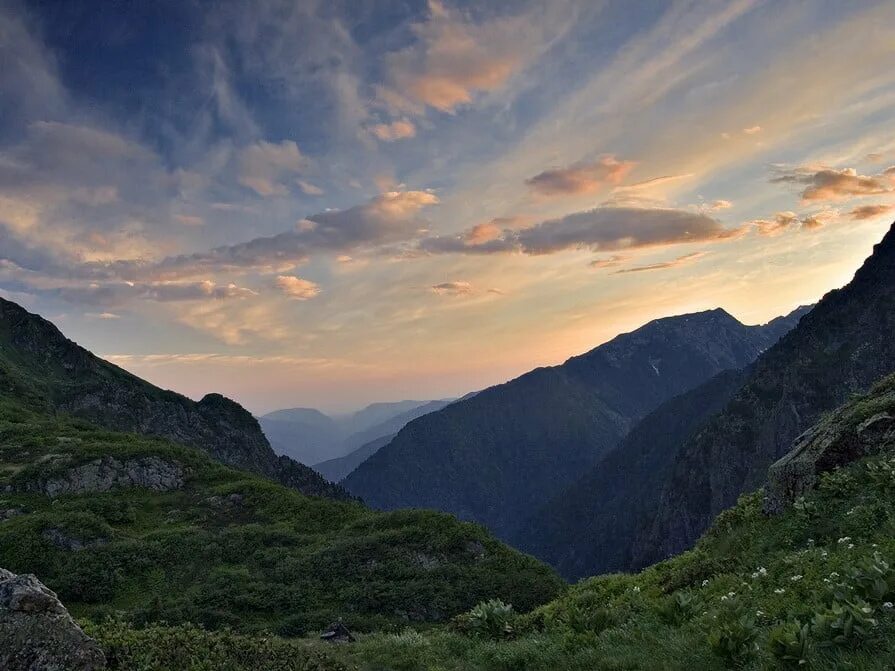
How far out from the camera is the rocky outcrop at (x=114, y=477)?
51625 millimetres

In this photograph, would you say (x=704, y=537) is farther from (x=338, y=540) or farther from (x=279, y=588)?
(x=338, y=540)

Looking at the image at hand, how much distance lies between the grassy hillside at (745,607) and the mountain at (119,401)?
101m

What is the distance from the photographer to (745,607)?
1029 cm

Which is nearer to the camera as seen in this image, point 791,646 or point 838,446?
point 791,646

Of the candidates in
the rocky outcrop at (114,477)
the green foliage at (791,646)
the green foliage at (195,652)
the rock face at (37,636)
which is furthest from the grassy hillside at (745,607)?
the rocky outcrop at (114,477)

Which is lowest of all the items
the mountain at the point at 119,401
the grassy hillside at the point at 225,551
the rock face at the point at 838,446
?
the grassy hillside at the point at 225,551

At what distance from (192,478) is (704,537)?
57396mm

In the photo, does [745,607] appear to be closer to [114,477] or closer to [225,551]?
[225,551]

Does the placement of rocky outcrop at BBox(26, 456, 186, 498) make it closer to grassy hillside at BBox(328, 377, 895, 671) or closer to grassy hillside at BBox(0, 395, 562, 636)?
grassy hillside at BBox(0, 395, 562, 636)

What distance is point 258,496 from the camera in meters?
55.2

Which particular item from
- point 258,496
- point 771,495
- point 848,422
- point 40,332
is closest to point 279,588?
point 258,496

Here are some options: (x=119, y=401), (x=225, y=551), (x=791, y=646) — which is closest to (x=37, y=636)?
(x=791, y=646)

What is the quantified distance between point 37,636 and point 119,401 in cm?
12787

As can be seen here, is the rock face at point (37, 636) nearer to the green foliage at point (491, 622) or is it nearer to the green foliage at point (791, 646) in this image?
the green foliage at point (491, 622)
